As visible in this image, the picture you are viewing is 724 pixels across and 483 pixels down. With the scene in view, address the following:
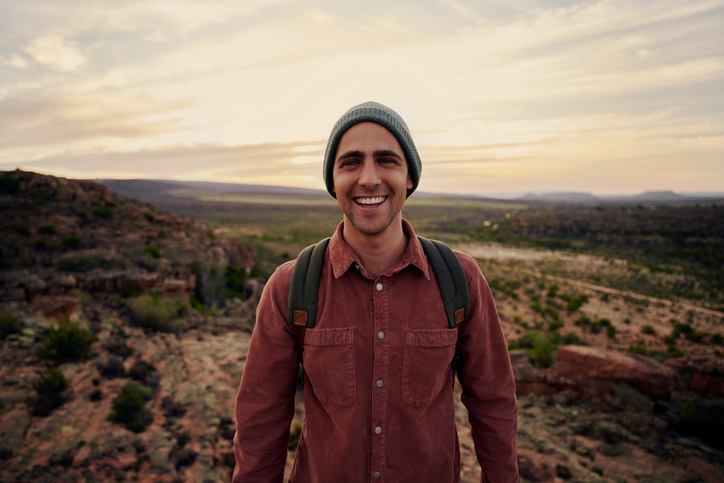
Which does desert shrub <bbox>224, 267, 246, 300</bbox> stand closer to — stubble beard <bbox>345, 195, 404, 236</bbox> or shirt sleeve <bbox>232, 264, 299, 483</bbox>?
shirt sleeve <bbox>232, 264, 299, 483</bbox>

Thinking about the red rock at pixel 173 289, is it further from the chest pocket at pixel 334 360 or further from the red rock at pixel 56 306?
the chest pocket at pixel 334 360

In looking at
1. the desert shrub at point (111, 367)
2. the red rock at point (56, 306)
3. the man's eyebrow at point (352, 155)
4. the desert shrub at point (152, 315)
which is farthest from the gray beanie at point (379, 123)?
the red rock at point (56, 306)

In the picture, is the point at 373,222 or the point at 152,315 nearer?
the point at 373,222

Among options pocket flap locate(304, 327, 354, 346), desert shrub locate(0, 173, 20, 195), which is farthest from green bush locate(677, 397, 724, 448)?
desert shrub locate(0, 173, 20, 195)

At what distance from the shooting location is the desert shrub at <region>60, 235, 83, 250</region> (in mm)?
13414

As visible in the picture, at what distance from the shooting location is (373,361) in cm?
163

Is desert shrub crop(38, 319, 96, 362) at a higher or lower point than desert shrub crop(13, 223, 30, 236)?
lower

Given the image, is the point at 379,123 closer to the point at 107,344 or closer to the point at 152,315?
the point at 107,344

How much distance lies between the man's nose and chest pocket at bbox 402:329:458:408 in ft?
2.51

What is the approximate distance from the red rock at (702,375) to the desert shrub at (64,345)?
43.6 feet

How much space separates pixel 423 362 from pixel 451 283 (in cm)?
43

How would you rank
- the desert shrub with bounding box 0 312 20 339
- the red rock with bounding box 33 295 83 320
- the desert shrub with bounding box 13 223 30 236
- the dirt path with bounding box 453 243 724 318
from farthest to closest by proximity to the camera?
1. the dirt path with bounding box 453 243 724 318
2. the desert shrub with bounding box 13 223 30 236
3. the red rock with bounding box 33 295 83 320
4. the desert shrub with bounding box 0 312 20 339

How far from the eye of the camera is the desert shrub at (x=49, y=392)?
18.4ft

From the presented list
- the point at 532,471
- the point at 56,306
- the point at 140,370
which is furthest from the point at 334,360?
the point at 56,306
